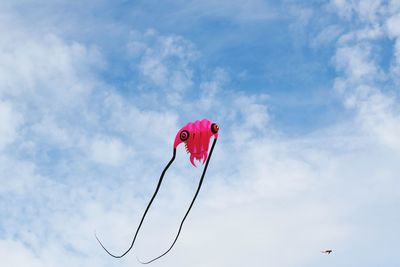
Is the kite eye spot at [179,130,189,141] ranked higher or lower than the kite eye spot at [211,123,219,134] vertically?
lower

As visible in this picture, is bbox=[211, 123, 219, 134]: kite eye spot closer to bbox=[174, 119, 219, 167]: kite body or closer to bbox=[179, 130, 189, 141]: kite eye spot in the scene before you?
bbox=[174, 119, 219, 167]: kite body

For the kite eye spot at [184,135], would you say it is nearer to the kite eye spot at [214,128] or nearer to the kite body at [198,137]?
the kite body at [198,137]

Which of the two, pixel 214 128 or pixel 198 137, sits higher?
pixel 214 128

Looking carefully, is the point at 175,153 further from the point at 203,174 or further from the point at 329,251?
the point at 329,251

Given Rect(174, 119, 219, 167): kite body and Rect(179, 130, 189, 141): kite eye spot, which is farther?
Rect(174, 119, 219, 167): kite body

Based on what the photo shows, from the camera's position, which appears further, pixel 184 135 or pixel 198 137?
pixel 198 137

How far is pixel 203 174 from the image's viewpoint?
32469mm

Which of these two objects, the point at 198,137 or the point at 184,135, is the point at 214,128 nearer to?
the point at 198,137

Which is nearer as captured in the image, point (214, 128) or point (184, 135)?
point (184, 135)

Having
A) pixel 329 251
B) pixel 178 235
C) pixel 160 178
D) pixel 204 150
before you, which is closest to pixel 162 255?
pixel 178 235

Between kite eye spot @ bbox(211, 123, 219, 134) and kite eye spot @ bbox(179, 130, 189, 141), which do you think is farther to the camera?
kite eye spot @ bbox(211, 123, 219, 134)

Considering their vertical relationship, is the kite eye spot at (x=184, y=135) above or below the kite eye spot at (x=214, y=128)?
below

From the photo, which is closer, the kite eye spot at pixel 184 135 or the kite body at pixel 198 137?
the kite eye spot at pixel 184 135

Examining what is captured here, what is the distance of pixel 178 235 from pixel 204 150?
24.7 ft
